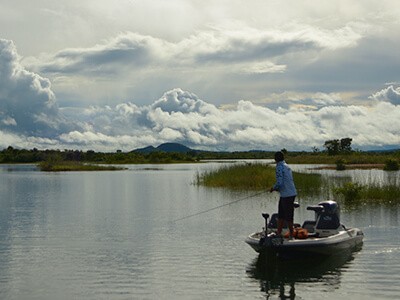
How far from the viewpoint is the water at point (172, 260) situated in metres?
11.8

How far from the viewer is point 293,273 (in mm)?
13133

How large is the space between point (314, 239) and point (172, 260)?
11.3 ft

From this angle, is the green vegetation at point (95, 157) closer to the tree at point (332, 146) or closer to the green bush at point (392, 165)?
the tree at point (332, 146)

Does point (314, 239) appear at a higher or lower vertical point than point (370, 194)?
lower

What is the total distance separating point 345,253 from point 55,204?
19015 millimetres

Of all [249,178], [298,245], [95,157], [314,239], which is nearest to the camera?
[298,245]


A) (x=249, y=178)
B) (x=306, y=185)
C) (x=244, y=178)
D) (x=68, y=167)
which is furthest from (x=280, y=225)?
(x=68, y=167)

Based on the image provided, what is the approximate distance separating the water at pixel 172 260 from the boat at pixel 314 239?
32 cm

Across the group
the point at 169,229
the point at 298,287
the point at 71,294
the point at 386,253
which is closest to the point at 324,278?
the point at 298,287

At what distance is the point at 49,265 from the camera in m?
14.4

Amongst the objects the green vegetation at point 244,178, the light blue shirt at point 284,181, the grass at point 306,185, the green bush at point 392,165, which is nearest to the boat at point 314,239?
the light blue shirt at point 284,181

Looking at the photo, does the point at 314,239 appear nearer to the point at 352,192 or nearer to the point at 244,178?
the point at 352,192

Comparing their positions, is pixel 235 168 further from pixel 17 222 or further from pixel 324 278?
pixel 324 278

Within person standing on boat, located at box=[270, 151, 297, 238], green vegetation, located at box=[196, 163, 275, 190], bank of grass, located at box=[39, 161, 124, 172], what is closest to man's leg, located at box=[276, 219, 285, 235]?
person standing on boat, located at box=[270, 151, 297, 238]
